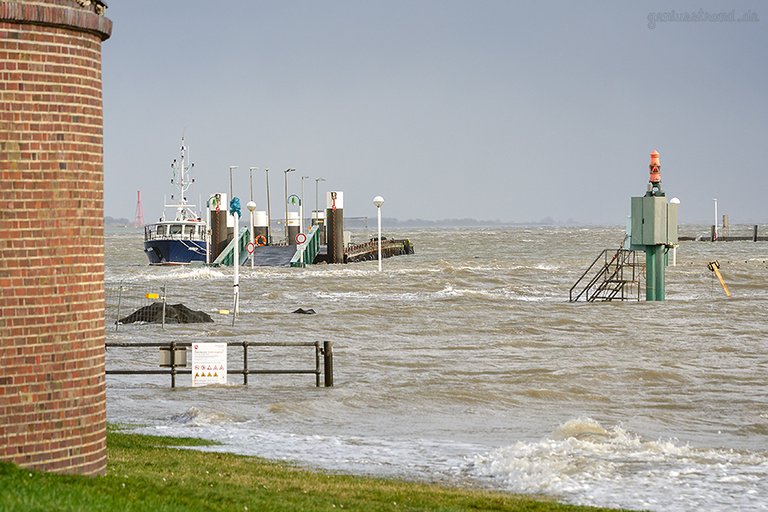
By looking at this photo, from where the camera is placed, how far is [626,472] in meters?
17.6

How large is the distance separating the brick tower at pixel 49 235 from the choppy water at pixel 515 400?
21.3 feet

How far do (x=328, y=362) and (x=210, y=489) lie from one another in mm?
13307

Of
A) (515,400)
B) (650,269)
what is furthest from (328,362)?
(650,269)

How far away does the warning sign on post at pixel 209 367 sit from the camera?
2606 cm

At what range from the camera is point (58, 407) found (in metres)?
11.4

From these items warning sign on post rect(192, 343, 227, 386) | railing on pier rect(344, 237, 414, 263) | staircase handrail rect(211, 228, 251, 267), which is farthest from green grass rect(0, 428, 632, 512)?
railing on pier rect(344, 237, 414, 263)

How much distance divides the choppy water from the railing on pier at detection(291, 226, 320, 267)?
1497 inches

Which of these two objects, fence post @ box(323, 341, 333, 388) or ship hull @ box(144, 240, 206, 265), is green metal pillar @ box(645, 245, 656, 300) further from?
ship hull @ box(144, 240, 206, 265)

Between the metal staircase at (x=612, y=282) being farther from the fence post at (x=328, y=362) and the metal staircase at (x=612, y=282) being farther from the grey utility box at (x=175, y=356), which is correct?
the grey utility box at (x=175, y=356)

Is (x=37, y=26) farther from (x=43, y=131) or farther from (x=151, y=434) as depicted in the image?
(x=151, y=434)

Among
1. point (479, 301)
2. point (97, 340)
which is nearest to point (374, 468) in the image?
point (97, 340)

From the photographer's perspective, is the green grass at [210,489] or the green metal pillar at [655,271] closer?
the green grass at [210,489]

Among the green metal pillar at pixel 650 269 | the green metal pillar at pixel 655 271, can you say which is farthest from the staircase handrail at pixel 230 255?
the green metal pillar at pixel 655 271

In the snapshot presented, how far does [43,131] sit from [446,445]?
409 inches
